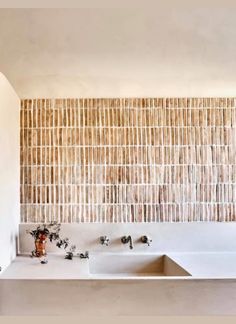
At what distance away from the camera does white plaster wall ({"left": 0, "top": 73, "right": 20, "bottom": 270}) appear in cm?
241

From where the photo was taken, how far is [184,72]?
2508mm

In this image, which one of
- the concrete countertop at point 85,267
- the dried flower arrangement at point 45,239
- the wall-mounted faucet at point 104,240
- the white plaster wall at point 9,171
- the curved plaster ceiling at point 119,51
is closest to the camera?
the curved plaster ceiling at point 119,51

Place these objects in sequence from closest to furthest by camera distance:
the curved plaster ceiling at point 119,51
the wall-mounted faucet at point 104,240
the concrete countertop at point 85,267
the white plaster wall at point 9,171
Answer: the curved plaster ceiling at point 119,51 < the concrete countertop at point 85,267 < the white plaster wall at point 9,171 < the wall-mounted faucet at point 104,240

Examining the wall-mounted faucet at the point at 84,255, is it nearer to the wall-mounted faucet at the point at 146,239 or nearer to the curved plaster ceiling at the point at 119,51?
the wall-mounted faucet at the point at 146,239

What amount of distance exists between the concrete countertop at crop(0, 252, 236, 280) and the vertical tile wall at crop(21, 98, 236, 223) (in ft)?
1.06

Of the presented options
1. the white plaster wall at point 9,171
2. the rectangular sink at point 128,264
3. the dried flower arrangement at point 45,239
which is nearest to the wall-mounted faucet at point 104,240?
the rectangular sink at point 128,264

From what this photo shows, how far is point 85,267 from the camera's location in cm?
247

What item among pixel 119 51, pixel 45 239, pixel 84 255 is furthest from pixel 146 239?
pixel 119 51

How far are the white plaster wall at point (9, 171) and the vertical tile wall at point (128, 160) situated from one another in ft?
0.41

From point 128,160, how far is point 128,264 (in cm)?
86

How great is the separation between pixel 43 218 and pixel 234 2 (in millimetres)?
2602

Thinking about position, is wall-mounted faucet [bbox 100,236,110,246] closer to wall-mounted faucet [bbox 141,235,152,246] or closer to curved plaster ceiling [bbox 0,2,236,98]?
wall-mounted faucet [bbox 141,235,152,246]

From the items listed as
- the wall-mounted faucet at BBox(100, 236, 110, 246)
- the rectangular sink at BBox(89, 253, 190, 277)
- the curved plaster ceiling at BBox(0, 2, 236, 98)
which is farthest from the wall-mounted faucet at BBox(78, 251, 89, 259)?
the curved plaster ceiling at BBox(0, 2, 236, 98)

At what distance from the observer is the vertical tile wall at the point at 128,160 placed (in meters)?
3.01
